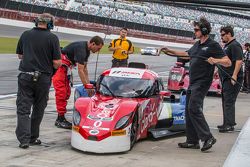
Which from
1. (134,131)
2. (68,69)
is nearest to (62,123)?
(68,69)

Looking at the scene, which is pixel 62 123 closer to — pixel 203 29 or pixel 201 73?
pixel 201 73

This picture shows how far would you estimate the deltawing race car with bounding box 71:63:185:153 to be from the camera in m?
7.16

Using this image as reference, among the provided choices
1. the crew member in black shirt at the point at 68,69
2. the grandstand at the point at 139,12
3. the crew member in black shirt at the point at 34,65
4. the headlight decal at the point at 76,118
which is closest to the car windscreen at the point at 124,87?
the crew member in black shirt at the point at 68,69

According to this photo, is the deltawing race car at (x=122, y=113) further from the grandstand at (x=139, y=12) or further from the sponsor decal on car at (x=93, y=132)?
the grandstand at (x=139, y=12)

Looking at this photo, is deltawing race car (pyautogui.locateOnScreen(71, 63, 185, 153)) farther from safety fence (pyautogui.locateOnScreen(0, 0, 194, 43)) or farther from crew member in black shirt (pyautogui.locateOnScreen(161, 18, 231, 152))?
safety fence (pyautogui.locateOnScreen(0, 0, 194, 43))

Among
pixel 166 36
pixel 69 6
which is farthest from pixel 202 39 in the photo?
pixel 69 6

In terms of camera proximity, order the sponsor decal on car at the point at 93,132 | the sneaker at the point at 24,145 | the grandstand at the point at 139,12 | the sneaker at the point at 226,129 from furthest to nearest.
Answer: the grandstand at the point at 139,12 → the sneaker at the point at 226,129 → the sneaker at the point at 24,145 → the sponsor decal on car at the point at 93,132

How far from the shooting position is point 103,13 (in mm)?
76750

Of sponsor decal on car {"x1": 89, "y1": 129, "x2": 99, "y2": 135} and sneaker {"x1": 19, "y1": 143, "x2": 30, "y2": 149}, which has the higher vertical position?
sponsor decal on car {"x1": 89, "y1": 129, "x2": 99, "y2": 135}

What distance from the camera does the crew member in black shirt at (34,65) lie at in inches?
293

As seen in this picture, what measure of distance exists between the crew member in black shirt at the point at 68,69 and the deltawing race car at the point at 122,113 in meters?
0.32

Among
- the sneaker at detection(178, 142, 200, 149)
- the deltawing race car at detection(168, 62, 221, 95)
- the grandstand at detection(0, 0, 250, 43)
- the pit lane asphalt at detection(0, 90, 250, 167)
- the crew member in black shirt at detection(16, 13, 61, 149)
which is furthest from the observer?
the grandstand at detection(0, 0, 250, 43)

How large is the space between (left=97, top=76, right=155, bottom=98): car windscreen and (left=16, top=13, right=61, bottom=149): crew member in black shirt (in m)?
1.13

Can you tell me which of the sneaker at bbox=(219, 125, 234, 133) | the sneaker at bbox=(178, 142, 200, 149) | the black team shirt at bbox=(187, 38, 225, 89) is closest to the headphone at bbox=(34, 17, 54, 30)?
the black team shirt at bbox=(187, 38, 225, 89)
